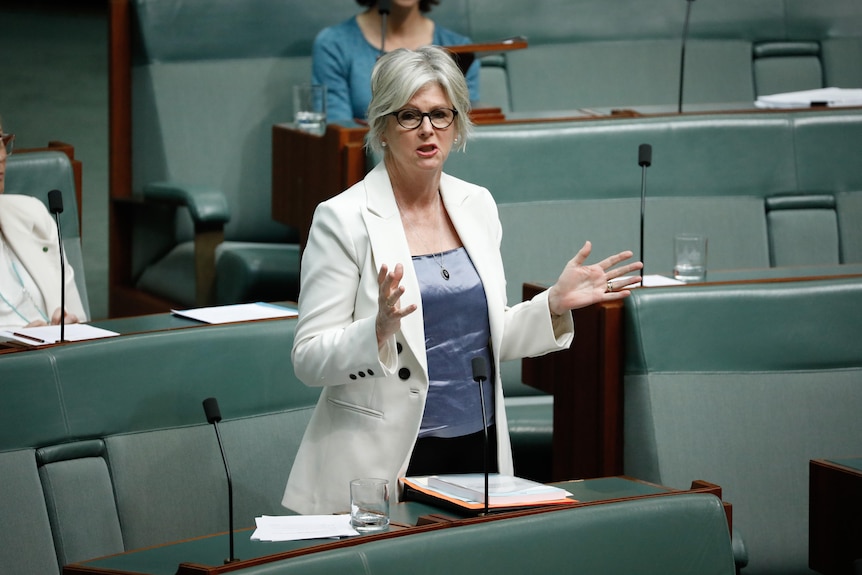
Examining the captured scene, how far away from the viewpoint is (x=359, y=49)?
117 inches

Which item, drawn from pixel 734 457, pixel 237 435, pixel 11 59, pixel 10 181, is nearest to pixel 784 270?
pixel 734 457

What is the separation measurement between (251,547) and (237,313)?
726 mm

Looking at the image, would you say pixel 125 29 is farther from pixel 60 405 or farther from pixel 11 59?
pixel 11 59

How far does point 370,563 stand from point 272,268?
1736mm

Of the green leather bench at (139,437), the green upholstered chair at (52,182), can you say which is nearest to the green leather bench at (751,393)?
the green leather bench at (139,437)

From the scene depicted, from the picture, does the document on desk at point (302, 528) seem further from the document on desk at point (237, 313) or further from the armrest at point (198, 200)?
the armrest at point (198, 200)

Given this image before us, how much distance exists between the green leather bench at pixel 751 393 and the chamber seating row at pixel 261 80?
1.14 metres

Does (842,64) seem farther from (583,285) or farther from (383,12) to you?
(583,285)

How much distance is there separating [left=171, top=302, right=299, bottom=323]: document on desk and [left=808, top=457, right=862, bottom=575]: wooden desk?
77cm

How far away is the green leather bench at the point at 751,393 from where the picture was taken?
1.92 meters

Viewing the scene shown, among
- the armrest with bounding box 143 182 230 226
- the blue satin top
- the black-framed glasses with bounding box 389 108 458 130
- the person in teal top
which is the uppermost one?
the person in teal top

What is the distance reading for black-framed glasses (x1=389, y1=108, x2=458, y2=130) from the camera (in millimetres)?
1622

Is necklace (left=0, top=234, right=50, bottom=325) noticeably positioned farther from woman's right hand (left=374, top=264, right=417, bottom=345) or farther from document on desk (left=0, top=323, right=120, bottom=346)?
woman's right hand (left=374, top=264, right=417, bottom=345)

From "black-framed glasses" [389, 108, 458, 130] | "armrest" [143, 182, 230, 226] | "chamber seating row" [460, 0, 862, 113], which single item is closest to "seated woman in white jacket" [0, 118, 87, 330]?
"armrest" [143, 182, 230, 226]
